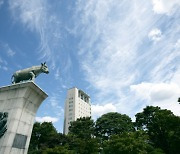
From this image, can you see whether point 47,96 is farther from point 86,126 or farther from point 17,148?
point 86,126

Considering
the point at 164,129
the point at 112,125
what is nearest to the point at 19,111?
the point at 164,129

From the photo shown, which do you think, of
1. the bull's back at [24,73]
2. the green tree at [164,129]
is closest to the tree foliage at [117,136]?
the green tree at [164,129]

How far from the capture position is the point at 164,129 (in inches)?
1438

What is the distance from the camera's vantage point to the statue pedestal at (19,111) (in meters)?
10.1

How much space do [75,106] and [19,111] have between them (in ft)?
296

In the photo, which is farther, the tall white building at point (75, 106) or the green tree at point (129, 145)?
the tall white building at point (75, 106)

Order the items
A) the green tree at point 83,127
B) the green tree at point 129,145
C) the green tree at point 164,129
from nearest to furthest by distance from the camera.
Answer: the green tree at point 129,145 → the green tree at point 164,129 → the green tree at point 83,127

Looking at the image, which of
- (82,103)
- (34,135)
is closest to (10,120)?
(34,135)

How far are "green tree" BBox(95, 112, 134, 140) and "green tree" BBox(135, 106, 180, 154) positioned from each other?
16.2ft

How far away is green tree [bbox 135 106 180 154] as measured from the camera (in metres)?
31.5

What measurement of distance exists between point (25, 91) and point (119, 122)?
138 feet

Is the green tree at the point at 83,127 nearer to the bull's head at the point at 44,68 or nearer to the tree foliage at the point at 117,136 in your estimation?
the tree foliage at the point at 117,136

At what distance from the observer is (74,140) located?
40.8 metres

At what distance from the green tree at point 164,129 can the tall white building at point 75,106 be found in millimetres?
56198
